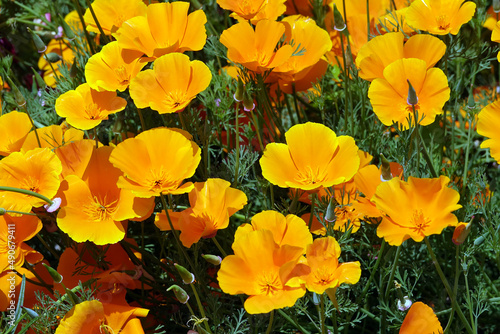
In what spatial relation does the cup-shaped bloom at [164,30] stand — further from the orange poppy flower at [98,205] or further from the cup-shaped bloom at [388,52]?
the cup-shaped bloom at [388,52]

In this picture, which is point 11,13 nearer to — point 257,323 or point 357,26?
point 357,26

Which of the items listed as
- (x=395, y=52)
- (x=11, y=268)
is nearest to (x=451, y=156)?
(x=395, y=52)

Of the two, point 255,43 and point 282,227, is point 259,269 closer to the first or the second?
point 282,227

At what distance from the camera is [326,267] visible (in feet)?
3.53

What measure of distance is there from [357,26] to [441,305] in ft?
2.51

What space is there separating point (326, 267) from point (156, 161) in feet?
1.40

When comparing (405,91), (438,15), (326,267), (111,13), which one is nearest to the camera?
(326,267)

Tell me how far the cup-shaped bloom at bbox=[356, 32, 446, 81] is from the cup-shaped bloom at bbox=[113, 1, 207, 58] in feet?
1.22

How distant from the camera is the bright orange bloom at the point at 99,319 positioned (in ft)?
3.77

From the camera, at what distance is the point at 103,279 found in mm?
1266

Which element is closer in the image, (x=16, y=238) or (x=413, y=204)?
(x=413, y=204)

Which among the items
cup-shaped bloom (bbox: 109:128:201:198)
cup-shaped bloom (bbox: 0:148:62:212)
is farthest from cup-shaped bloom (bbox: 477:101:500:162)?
cup-shaped bloom (bbox: 0:148:62:212)

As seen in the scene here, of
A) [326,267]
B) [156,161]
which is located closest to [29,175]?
[156,161]

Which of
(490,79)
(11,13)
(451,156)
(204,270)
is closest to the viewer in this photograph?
(204,270)
